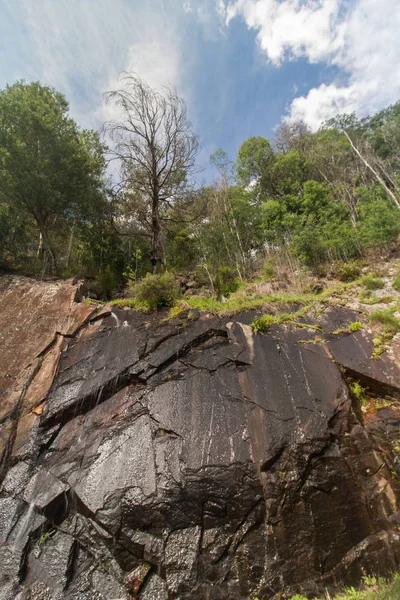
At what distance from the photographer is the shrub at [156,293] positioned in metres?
8.26

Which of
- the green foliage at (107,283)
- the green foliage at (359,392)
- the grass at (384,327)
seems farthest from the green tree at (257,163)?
the green foliage at (359,392)

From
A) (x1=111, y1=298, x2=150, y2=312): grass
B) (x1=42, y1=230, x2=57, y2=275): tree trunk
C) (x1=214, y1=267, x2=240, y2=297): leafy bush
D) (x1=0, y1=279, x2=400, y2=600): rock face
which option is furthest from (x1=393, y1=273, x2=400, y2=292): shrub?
(x1=42, y1=230, x2=57, y2=275): tree trunk

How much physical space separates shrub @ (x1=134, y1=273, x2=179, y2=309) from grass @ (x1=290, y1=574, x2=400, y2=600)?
6490mm

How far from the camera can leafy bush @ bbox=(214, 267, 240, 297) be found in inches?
490

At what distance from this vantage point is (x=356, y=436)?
4.90m

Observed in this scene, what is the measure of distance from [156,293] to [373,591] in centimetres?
718

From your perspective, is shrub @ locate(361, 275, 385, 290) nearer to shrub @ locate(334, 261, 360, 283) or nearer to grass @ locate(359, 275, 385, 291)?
grass @ locate(359, 275, 385, 291)

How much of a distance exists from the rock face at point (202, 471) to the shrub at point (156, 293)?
1.73 m

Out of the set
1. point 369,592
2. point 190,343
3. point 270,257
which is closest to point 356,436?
point 369,592

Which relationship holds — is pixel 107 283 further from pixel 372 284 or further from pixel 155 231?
pixel 372 284

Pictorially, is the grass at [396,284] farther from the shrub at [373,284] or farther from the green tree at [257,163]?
the green tree at [257,163]

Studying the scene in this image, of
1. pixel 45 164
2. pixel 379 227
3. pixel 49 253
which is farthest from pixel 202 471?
pixel 379 227

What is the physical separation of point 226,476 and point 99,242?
44.5 feet

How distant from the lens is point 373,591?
370 cm
